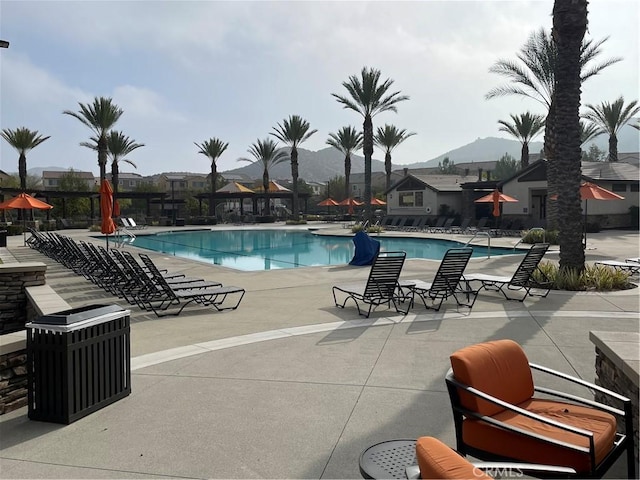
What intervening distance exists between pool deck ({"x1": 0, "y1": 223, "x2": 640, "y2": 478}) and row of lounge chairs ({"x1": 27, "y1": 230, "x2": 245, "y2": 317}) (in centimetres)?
34

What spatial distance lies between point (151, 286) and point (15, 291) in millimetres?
2393

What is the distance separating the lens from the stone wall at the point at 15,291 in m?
8.77

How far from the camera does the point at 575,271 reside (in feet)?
34.8

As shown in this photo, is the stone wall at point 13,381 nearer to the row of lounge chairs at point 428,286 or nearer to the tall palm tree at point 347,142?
the row of lounge chairs at point 428,286

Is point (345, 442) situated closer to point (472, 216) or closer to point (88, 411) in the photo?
point (88, 411)

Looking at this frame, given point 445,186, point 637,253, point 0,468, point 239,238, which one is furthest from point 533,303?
point 445,186

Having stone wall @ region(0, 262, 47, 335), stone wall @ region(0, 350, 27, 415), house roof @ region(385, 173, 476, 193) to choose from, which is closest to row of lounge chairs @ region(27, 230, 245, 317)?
stone wall @ region(0, 262, 47, 335)

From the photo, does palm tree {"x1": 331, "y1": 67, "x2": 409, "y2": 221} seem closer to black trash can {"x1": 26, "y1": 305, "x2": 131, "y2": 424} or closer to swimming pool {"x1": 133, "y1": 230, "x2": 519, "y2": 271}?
swimming pool {"x1": 133, "y1": 230, "x2": 519, "y2": 271}

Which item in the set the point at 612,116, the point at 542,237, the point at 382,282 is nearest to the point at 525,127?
the point at 612,116

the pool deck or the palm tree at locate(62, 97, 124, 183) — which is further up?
the palm tree at locate(62, 97, 124, 183)

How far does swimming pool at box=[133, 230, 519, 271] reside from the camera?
65.8 feet

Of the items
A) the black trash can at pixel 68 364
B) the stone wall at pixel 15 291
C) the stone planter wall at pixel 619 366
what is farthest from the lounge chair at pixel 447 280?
the stone wall at pixel 15 291

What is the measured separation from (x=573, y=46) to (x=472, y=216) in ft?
90.1

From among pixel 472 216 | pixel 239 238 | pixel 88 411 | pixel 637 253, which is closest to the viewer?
pixel 88 411
